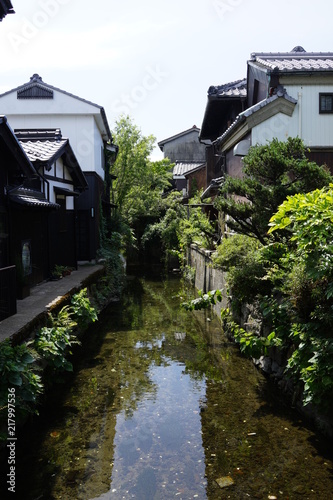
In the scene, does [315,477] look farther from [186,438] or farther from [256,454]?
[186,438]

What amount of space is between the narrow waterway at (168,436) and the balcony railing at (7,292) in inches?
77.2

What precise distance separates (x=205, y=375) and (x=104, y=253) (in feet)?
46.2

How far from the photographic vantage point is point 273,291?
9398 mm

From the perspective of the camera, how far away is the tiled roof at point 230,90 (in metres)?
19.0

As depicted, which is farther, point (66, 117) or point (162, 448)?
point (66, 117)

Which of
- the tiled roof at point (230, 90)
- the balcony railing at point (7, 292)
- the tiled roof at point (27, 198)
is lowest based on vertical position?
the balcony railing at point (7, 292)

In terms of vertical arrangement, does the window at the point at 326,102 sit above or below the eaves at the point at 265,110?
above

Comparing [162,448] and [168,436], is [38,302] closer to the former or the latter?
[168,436]

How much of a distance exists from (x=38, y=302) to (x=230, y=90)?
1384cm

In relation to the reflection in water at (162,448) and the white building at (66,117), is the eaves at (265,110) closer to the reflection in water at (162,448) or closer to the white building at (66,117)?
the reflection in water at (162,448)

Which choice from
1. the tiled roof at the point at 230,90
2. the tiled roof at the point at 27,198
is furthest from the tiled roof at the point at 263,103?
the tiled roof at the point at 27,198

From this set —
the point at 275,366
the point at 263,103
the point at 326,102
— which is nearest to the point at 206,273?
the point at 263,103

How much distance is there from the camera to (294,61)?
16359mm

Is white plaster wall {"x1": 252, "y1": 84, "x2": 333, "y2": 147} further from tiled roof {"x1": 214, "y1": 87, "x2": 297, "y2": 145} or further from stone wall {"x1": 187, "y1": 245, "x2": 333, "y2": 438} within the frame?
stone wall {"x1": 187, "y1": 245, "x2": 333, "y2": 438}
